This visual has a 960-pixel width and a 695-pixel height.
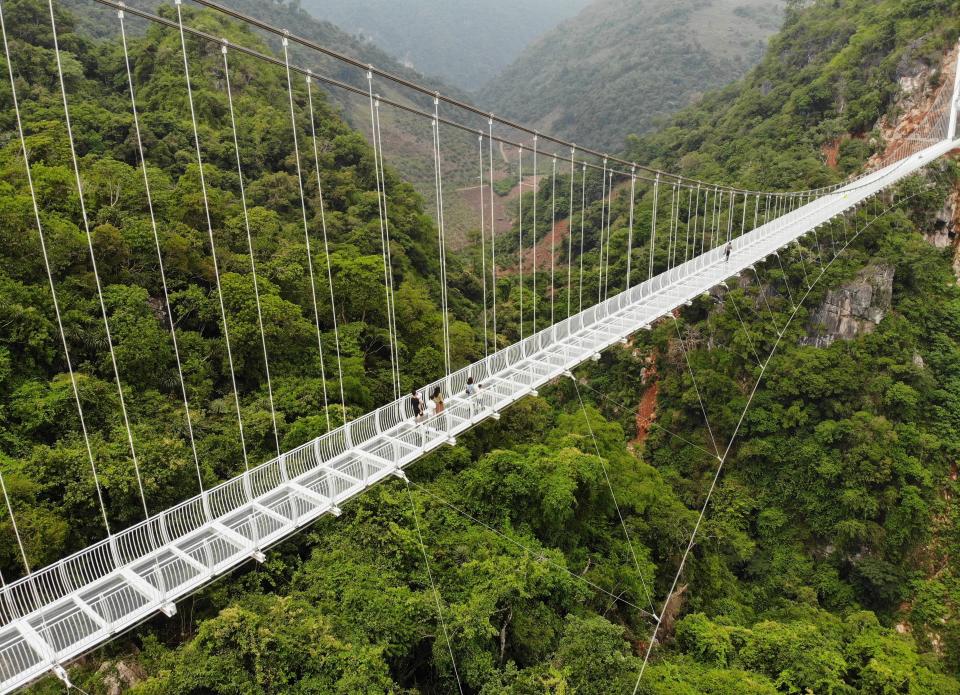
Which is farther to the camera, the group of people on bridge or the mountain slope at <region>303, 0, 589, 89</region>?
the mountain slope at <region>303, 0, 589, 89</region>

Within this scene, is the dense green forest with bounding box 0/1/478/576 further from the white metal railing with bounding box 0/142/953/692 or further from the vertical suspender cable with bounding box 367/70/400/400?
the white metal railing with bounding box 0/142/953/692

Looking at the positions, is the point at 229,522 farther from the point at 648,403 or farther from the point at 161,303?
the point at 648,403

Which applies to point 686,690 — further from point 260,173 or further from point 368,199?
point 260,173

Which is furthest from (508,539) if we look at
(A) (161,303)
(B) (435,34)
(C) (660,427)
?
(B) (435,34)

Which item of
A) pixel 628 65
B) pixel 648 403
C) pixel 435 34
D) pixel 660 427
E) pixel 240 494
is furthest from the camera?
pixel 435 34

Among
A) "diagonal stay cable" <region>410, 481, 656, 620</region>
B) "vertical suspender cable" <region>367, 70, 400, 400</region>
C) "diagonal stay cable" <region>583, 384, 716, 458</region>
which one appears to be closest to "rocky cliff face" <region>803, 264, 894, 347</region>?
"diagonal stay cable" <region>583, 384, 716, 458</region>
